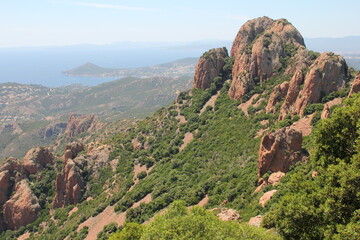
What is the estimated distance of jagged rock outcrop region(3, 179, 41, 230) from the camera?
64.9 metres

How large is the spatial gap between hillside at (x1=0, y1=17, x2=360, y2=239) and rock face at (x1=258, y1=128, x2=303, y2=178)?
5.2 inches

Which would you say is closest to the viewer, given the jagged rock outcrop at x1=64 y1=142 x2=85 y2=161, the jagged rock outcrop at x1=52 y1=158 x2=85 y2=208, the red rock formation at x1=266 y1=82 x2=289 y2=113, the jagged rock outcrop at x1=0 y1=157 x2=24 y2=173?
the red rock formation at x1=266 y1=82 x2=289 y2=113

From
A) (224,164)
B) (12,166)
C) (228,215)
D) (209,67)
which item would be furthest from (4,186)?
(209,67)

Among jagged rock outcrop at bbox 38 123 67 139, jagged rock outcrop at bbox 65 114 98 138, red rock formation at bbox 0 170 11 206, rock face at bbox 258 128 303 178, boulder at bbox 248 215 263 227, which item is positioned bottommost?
jagged rock outcrop at bbox 38 123 67 139

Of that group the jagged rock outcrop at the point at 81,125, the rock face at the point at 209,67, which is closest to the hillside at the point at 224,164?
the rock face at the point at 209,67

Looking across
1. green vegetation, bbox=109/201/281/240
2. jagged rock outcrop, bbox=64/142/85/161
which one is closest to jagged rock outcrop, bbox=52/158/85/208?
jagged rock outcrop, bbox=64/142/85/161

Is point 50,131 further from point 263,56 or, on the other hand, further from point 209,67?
point 263,56

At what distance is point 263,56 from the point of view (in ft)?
230

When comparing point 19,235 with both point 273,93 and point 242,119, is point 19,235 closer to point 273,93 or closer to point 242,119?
point 242,119

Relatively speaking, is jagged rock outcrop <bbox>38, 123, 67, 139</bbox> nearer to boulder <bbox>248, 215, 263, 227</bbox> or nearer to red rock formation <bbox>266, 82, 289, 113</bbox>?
red rock formation <bbox>266, 82, 289, 113</bbox>

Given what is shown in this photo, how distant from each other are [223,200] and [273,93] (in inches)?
1042

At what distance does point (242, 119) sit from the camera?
6550 cm

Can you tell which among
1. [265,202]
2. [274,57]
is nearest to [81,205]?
[265,202]

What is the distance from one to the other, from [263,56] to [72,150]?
50990 millimetres
